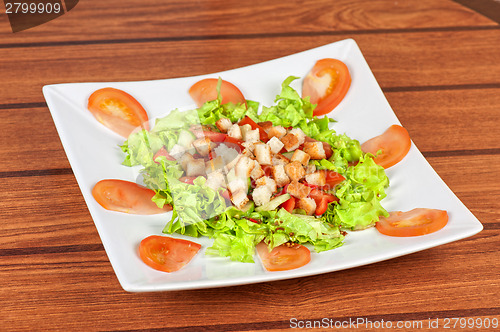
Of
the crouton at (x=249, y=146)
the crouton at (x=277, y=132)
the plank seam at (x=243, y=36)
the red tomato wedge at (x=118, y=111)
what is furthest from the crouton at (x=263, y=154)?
the plank seam at (x=243, y=36)

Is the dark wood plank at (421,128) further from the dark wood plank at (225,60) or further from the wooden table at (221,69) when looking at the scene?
the dark wood plank at (225,60)

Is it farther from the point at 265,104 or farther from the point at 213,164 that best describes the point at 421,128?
the point at 213,164

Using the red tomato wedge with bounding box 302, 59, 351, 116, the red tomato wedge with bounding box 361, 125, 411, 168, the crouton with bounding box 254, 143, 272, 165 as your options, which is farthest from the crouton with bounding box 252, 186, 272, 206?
the red tomato wedge with bounding box 302, 59, 351, 116

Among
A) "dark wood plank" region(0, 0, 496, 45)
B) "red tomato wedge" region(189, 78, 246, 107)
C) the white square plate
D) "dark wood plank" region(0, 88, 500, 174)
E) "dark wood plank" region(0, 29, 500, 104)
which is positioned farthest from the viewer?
"dark wood plank" region(0, 0, 496, 45)

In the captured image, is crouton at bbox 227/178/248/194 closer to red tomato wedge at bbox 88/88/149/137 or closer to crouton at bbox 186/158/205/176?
crouton at bbox 186/158/205/176

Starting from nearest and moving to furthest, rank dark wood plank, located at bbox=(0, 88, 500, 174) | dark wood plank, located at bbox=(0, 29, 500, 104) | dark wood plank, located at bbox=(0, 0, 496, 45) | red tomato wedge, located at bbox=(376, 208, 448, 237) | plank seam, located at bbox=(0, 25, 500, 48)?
red tomato wedge, located at bbox=(376, 208, 448, 237), dark wood plank, located at bbox=(0, 88, 500, 174), dark wood plank, located at bbox=(0, 29, 500, 104), plank seam, located at bbox=(0, 25, 500, 48), dark wood plank, located at bbox=(0, 0, 496, 45)

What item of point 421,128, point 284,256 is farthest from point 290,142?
point 421,128
